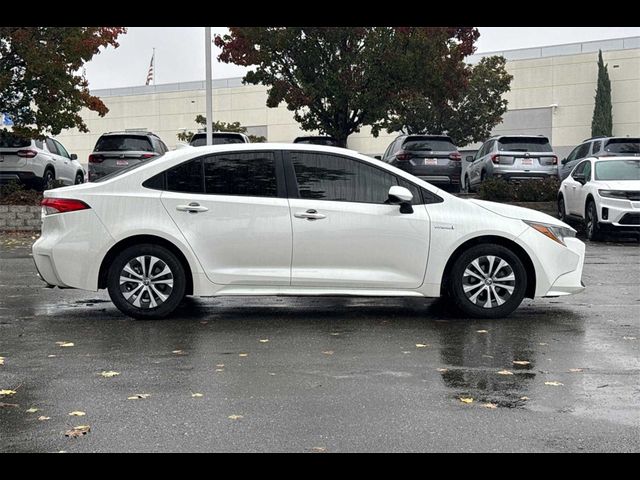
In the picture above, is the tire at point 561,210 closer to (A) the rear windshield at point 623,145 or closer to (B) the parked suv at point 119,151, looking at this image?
(A) the rear windshield at point 623,145

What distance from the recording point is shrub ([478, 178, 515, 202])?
22938 mm

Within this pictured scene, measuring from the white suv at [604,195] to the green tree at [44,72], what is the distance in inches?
435

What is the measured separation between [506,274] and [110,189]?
3.89 metres

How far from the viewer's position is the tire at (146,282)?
9453mm

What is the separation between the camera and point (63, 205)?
31.4 ft

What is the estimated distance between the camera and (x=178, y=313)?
1011 centimetres

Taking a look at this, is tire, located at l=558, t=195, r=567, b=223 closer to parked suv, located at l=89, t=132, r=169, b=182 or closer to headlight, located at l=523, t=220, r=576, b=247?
parked suv, located at l=89, t=132, r=169, b=182

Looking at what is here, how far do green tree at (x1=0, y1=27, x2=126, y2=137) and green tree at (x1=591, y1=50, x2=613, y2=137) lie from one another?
35.7 metres

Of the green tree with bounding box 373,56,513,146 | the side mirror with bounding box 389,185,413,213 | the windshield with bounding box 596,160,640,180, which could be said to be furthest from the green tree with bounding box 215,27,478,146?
the side mirror with bounding box 389,185,413,213

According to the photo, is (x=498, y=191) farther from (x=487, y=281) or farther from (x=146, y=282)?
(x=146, y=282)

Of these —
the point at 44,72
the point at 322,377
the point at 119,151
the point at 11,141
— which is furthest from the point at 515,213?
the point at 119,151

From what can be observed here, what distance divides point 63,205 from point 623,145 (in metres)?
19.0
